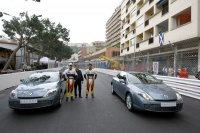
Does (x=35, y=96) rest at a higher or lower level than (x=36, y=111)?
higher

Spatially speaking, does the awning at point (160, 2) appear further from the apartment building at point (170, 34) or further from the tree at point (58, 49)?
the tree at point (58, 49)

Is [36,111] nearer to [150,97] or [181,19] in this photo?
[150,97]

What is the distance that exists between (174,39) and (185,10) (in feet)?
9.66

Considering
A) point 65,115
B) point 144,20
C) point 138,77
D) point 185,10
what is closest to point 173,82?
point 138,77

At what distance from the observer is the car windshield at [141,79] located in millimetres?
5715

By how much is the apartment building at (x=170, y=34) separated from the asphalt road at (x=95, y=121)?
4802mm

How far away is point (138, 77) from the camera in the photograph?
607 centimetres

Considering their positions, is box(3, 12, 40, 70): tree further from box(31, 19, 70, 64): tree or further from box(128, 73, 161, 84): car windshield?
box(128, 73, 161, 84): car windshield

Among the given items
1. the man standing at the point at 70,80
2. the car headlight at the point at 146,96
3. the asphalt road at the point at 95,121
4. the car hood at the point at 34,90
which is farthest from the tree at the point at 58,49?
the car headlight at the point at 146,96

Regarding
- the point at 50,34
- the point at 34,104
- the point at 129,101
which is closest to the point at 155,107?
the point at 129,101

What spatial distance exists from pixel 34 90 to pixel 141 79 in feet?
12.6

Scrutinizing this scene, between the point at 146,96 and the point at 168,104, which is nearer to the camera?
the point at 168,104

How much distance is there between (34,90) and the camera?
4.94 metres

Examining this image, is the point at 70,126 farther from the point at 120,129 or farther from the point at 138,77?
the point at 138,77
